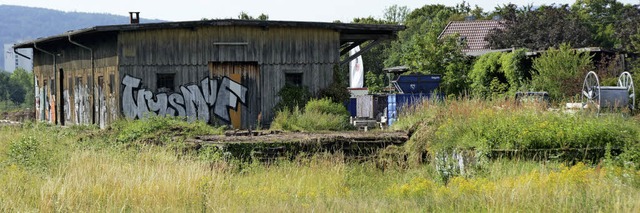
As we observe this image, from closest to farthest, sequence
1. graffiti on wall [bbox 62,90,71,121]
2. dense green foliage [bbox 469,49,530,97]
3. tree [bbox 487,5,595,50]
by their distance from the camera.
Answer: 1. graffiti on wall [bbox 62,90,71,121]
2. dense green foliage [bbox 469,49,530,97]
3. tree [bbox 487,5,595,50]

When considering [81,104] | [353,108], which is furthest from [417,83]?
[81,104]

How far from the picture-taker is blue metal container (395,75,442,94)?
34562 millimetres

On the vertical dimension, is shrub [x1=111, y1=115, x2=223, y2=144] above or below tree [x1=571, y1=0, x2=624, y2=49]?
below

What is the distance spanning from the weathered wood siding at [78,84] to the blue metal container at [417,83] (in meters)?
10.3

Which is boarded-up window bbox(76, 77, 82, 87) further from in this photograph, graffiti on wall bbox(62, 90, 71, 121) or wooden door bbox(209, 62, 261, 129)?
wooden door bbox(209, 62, 261, 129)

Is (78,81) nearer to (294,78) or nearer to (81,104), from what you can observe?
(81,104)

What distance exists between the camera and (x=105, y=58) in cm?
3216

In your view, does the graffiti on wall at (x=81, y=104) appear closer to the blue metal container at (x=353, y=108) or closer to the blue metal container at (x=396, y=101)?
the blue metal container at (x=396, y=101)

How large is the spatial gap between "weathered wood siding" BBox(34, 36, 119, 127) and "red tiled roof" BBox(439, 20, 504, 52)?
38749mm

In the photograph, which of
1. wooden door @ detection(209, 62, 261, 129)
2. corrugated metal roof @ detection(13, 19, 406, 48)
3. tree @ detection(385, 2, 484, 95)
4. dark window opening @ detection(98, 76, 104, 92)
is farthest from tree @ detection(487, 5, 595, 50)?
dark window opening @ detection(98, 76, 104, 92)

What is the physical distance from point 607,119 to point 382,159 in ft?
15.0

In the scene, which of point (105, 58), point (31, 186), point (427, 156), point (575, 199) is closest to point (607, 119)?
point (427, 156)

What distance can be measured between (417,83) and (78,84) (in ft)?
41.7

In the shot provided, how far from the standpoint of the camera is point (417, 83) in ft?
115
